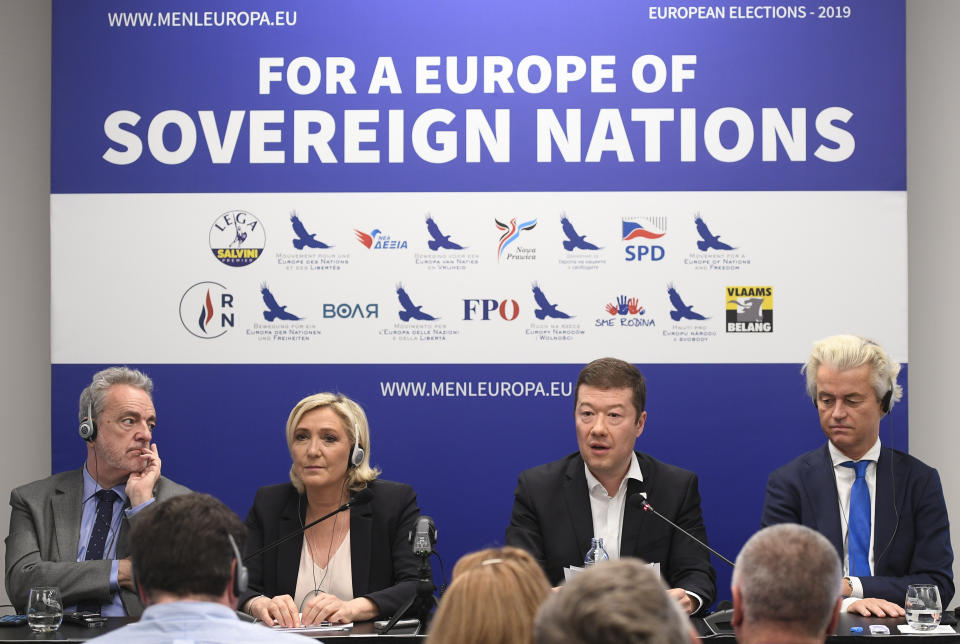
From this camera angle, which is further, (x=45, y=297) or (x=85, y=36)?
(x=45, y=297)

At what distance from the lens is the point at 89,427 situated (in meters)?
3.55

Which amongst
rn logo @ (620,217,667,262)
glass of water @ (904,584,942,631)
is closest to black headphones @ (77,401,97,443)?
rn logo @ (620,217,667,262)

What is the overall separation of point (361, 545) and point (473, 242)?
1434mm

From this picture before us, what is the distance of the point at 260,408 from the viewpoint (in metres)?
4.33

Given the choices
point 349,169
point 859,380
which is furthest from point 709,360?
point 349,169

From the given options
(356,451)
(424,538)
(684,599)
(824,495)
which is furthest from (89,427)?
(824,495)

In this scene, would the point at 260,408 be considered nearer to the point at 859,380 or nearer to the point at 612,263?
the point at 612,263

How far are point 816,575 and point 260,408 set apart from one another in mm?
3003

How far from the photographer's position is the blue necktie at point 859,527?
3430 mm

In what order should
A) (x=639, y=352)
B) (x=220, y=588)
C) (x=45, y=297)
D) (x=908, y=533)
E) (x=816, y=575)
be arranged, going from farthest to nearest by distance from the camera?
(x=45, y=297) < (x=639, y=352) < (x=908, y=533) < (x=220, y=588) < (x=816, y=575)

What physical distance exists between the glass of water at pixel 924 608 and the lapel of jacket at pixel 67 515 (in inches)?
105

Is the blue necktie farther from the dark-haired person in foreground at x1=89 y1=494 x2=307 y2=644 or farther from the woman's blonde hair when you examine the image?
the dark-haired person in foreground at x1=89 y1=494 x2=307 y2=644

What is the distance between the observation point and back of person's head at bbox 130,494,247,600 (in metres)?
1.88

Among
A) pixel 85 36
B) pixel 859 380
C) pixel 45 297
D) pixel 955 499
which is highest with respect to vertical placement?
pixel 85 36
